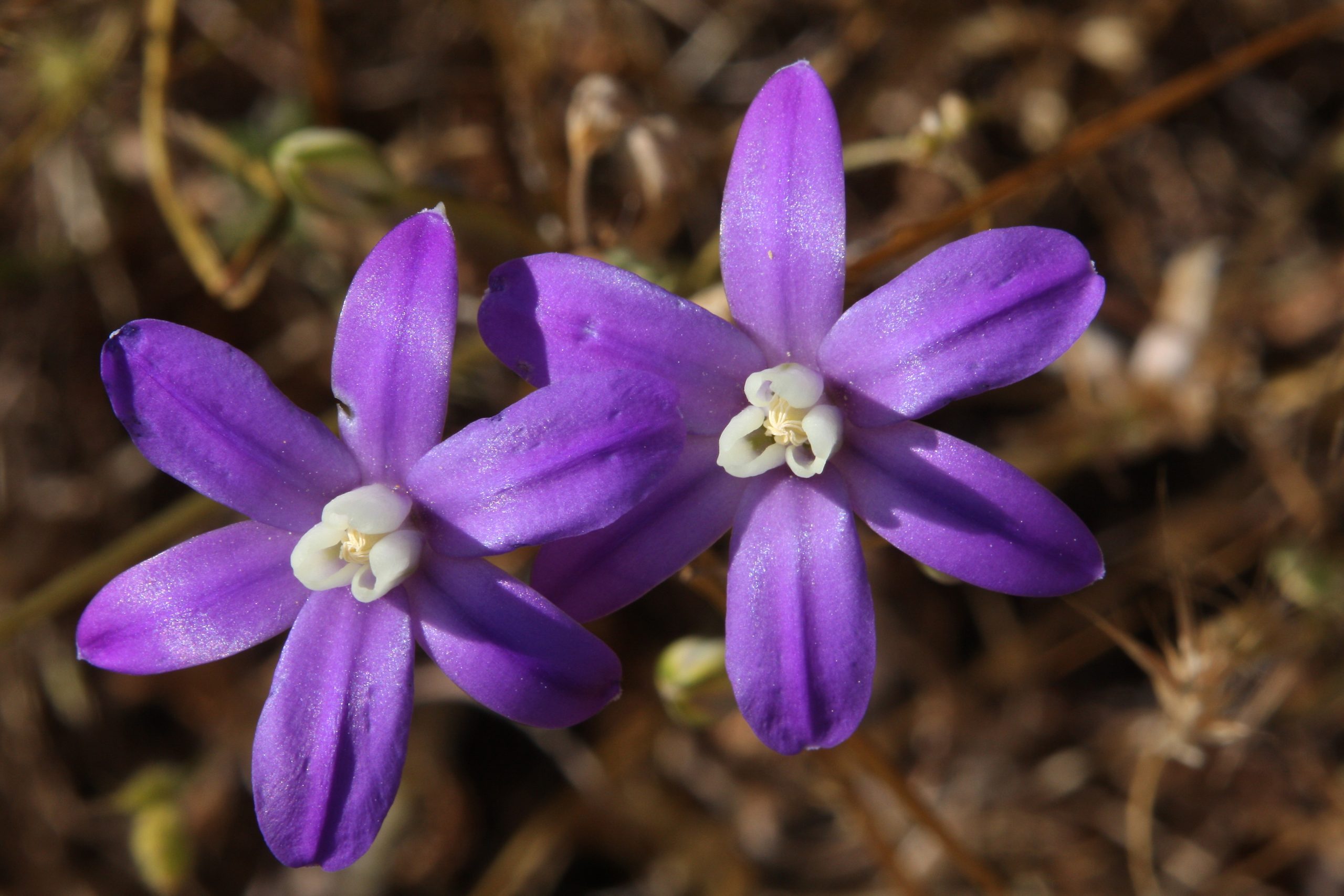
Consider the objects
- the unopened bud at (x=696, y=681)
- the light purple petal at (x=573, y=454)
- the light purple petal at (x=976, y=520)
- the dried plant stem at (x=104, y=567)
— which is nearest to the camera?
the light purple petal at (x=573, y=454)

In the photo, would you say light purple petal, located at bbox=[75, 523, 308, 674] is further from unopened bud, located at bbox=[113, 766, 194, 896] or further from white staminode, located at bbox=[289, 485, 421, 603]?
unopened bud, located at bbox=[113, 766, 194, 896]

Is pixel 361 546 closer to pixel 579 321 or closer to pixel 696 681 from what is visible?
pixel 579 321

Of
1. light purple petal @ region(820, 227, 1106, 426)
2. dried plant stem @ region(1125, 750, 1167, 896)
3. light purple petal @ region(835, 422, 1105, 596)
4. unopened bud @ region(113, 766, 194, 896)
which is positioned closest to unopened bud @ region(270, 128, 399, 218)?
light purple petal @ region(820, 227, 1106, 426)

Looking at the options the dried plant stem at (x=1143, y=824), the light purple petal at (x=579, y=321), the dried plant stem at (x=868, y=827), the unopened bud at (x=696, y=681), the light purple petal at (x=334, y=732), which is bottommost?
the dried plant stem at (x=1143, y=824)

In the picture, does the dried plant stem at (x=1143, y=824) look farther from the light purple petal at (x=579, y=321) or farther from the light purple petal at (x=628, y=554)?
the light purple petal at (x=579, y=321)

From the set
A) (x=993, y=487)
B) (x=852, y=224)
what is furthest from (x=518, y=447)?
(x=852, y=224)

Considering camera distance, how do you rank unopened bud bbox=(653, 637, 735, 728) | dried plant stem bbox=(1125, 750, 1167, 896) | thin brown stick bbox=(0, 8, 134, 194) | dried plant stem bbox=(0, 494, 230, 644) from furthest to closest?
thin brown stick bbox=(0, 8, 134, 194)
dried plant stem bbox=(1125, 750, 1167, 896)
dried plant stem bbox=(0, 494, 230, 644)
unopened bud bbox=(653, 637, 735, 728)

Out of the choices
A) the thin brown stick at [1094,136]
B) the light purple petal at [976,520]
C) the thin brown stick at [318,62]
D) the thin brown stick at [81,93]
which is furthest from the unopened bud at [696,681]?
the thin brown stick at [81,93]

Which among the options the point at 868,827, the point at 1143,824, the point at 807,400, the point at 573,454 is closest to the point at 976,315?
the point at 807,400
